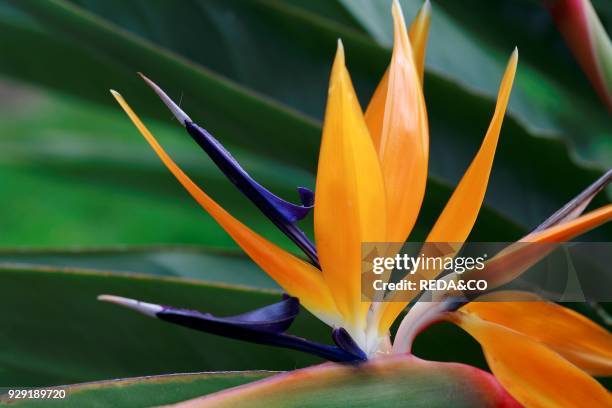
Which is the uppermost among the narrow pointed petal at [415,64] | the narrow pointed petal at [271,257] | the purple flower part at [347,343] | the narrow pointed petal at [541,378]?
the narrow pointed petal at [415,64]

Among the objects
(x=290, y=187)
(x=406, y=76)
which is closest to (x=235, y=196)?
(x=290, y=187)

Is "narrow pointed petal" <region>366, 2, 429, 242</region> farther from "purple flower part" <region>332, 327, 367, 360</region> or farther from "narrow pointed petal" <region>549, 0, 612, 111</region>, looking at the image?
"narrow pointed petal" <region>549, 0, 612, 111</region>

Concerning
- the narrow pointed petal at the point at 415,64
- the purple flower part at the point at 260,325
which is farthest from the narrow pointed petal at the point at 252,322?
the narrow pointed petal at the point at 415,64

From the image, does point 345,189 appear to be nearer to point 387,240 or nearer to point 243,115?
point 387,240

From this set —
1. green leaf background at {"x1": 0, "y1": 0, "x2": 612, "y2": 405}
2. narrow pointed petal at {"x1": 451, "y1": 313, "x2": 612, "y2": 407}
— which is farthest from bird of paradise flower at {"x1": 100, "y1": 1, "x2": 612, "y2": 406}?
green leaf background at {"x1": 0, "y1": 0, "x2": 612, "y2": 405}

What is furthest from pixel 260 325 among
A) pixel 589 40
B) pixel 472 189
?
pixel 589 40

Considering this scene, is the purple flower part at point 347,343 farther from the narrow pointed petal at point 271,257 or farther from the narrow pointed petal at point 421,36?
the narrow pointed petal at point 421,36

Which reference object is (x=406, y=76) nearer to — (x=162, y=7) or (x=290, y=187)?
(x=162, y=7)
